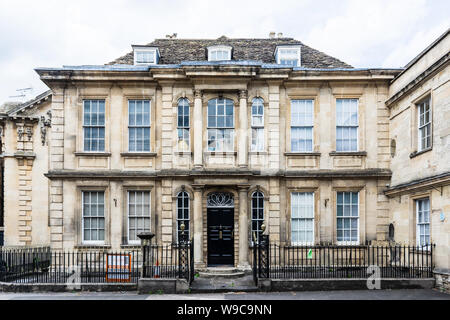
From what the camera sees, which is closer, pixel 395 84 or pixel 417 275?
pixel 417 275

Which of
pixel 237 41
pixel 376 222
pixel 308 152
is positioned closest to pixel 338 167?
pixel 308 152

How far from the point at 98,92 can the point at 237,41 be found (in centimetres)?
768

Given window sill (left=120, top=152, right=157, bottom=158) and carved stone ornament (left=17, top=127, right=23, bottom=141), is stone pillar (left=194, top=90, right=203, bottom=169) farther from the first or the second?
carved stone ornament (left=17, top=127, right=23, bottom=141)

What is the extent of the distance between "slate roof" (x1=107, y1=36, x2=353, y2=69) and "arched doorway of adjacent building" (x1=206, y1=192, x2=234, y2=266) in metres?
6.53

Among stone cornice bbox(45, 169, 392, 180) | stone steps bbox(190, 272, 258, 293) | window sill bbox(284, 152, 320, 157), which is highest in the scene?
window sill bbox(284, 152, 320, 157)

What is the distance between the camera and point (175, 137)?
51.9 feet

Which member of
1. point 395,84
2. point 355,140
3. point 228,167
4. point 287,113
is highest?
point 395,84

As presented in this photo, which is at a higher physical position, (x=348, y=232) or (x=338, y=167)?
(x=338, y=167)

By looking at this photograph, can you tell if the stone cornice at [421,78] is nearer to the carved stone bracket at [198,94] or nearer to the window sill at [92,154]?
the carved stone bracket at [198,94]

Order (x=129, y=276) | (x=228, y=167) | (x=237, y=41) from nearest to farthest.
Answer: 1. (x=129, y=276)
2. (x=228, y=167)
3. (x=237, y=41)

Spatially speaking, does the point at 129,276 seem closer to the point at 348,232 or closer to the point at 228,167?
the point at 228,167

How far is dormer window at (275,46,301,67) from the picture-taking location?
16.9m

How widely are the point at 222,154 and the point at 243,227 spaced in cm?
302

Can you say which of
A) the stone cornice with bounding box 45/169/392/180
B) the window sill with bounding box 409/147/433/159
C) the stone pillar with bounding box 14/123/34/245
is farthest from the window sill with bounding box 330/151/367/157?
the stone pillar with bounding box 14/123/34/245
